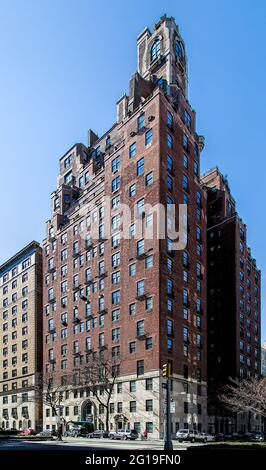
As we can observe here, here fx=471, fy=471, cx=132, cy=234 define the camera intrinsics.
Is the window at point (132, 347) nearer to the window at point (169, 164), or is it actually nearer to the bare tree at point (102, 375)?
the bare tree at point (102, 375)

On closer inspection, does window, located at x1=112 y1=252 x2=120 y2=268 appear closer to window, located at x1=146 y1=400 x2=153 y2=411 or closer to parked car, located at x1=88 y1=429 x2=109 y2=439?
window, located at x1=146 y1=400 x2=153 y2=411

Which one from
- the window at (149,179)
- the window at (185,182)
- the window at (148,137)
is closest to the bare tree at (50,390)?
the window at (149,179)

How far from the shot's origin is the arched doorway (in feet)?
236

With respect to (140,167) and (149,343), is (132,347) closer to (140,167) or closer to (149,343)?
(149,343)

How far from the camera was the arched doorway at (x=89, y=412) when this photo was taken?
236 feet

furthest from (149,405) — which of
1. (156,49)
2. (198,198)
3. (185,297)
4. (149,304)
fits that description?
(156,49)

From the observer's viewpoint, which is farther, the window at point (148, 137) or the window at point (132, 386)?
the window at point (148, 137)

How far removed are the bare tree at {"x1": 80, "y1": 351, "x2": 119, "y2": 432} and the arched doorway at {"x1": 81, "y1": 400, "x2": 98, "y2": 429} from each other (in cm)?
268

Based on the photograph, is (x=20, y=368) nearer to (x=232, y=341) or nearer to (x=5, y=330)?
(x=5, y=330)

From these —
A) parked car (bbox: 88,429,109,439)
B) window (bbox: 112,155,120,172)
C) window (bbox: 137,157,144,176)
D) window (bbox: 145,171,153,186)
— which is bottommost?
parked car (bbox: 88,429,109,439)

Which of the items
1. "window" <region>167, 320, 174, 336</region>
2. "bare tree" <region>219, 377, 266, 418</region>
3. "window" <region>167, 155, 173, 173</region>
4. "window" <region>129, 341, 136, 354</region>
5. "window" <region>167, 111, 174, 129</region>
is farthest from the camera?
"window" <region>167, 111, 174, 129</region>

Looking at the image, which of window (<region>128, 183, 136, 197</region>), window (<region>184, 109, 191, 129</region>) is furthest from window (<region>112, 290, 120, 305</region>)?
window (<region>184, 109, 191, 129</region>)

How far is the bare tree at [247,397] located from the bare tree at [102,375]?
18.1 m

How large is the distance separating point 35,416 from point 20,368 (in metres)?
12.1
